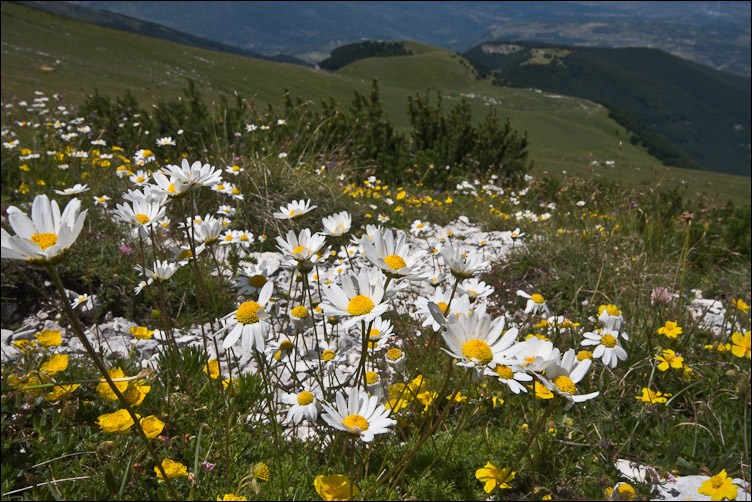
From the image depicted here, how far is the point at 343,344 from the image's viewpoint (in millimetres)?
3262

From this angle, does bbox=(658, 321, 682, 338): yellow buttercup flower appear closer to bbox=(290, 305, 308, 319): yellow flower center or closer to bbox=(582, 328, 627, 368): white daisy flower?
bbox=(582, 328, 627, 368): white daisy flower

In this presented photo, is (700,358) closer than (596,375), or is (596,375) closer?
(596,375)

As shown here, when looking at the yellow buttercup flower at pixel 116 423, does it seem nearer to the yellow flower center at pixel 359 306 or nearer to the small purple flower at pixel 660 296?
the yellow flower center at pixel 359 306

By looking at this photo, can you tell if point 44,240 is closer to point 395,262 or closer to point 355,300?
point 355,300

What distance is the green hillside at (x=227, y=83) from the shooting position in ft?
84.8

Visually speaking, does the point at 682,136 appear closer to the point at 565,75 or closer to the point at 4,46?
the point at 565,75

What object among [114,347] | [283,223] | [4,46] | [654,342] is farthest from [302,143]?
[4,46]

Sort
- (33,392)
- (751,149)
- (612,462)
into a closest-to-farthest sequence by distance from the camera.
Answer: (33,392) → (612,462) → (751,149)

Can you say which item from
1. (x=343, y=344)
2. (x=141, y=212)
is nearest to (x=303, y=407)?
(x=141, y=212)

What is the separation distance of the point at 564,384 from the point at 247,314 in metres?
1.02

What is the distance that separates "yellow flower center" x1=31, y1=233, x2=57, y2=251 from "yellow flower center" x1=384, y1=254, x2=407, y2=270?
87cm

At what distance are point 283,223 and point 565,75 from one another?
719ft

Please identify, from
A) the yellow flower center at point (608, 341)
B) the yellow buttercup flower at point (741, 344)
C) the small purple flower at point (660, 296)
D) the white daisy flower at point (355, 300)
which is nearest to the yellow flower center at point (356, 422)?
the white daisy flower at point (355, 300)

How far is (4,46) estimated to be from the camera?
3797 cm
